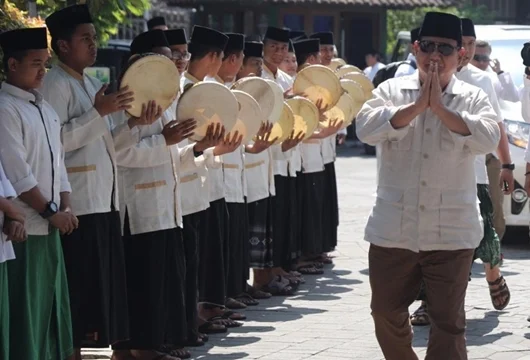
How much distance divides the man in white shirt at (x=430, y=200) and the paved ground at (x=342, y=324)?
1407 millimetres

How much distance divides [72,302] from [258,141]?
2.72 m

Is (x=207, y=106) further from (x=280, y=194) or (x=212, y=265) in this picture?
(x=280, y=194)

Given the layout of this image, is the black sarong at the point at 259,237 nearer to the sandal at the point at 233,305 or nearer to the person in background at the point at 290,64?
the sandal at the point at 233,305

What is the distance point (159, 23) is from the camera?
10.6 m

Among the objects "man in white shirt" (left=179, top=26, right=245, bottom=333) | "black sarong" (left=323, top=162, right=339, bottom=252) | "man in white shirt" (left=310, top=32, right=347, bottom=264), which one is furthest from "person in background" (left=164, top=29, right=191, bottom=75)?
"black sarong" (left=323, top=162, right=339, bottom=252)

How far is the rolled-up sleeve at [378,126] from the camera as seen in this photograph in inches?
259

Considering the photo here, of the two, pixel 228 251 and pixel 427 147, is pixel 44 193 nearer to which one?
pixel 427 147

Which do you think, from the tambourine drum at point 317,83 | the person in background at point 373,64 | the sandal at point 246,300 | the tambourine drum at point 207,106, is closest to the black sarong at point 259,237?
the sandal at point 246,300

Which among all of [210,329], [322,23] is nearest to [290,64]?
[210,329]

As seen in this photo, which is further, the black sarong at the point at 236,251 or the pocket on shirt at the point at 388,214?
the black sarong at the point at 236,251

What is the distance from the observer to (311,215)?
12.0 meters

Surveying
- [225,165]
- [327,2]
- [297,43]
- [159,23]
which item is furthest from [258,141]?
[327,2]

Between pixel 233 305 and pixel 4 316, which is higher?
pixel 4 316

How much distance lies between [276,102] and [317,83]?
4.49ft
